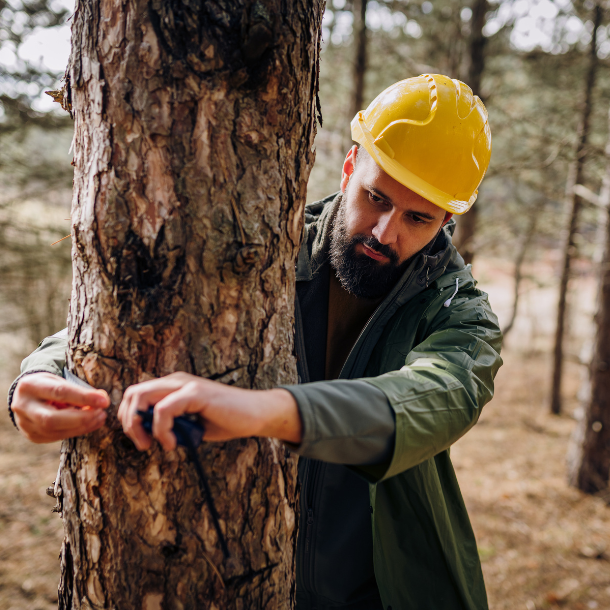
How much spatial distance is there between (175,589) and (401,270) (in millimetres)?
1397

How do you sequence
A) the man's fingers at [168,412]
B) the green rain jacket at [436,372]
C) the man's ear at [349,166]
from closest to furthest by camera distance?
the man's fingers at [168,412] → the green rain jacket at [436,372] → the man's ear at [349,166]

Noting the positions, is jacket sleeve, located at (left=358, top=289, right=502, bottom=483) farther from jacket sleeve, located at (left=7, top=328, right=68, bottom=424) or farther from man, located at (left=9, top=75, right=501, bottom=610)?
jacket sleeve, located at (left=7, top=328, right=68, bottom=424)

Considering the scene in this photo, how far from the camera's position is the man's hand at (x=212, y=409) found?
3.07ft

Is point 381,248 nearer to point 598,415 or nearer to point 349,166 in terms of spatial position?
point 349,166

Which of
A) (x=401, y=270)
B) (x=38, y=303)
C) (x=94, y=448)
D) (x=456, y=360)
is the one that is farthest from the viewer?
(x=38, y=303)

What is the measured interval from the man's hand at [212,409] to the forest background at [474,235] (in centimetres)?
225

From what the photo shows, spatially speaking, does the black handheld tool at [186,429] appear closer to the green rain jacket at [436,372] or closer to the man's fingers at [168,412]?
the man's fingers at [168,412]

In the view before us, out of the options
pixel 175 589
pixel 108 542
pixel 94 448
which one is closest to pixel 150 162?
pixel 94 448

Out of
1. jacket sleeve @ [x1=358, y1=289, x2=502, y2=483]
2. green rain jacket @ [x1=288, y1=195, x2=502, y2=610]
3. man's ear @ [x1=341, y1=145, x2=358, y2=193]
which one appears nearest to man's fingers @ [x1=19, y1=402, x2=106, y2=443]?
jacket sleeve @ [x1=358, y1=289, x2=502, y2=483]

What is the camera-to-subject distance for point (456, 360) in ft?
4.47

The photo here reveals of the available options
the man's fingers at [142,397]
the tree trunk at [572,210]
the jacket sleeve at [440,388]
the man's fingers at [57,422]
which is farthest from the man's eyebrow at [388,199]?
the tree trunk at [572,210]

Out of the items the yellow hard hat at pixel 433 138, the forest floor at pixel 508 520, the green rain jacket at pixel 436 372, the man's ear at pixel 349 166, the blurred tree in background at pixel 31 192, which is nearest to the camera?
the green rain jacket at pixel 436 372

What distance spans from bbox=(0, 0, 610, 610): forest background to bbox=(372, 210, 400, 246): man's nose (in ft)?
6.65

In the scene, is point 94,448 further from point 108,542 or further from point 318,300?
point 318,300
